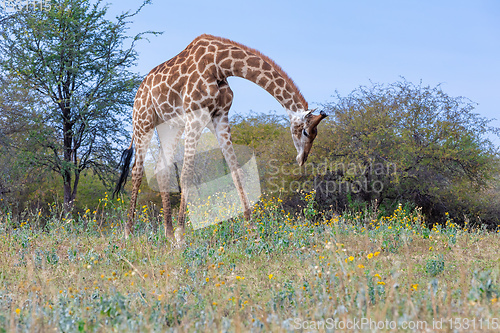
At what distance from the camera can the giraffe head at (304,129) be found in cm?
673

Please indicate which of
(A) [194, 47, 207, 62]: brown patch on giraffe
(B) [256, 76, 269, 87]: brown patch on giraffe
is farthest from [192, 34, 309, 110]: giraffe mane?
(A) [194, 47, 207, 62]: brown patch on giraffe

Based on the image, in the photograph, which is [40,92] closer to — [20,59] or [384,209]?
[20,59]

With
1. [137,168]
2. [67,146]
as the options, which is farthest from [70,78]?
[137,168]

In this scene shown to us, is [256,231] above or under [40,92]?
under

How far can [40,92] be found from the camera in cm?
1839

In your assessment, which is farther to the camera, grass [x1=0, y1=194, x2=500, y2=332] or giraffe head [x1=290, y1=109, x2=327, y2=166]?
giraffe head [x1=290, y1=109, x2=327, y2=166]

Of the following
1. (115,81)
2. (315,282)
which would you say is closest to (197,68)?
(315,282)

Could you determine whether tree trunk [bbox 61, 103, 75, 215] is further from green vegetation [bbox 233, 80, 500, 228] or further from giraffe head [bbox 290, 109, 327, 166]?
giraffe head [bbox 290, 109, 327, 166]

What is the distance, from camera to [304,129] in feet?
22.4

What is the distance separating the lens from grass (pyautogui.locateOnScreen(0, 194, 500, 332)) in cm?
359

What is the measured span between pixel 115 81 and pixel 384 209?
515 inches

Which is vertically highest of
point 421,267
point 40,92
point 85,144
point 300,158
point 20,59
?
point 20,59

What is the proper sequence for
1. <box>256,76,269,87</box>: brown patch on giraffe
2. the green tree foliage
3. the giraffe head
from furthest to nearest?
the green tree foliage → <box>256,76,269,87</box>: brown patch on giraffe → the giraffe head

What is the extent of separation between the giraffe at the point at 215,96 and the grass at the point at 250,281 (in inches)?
39.6
